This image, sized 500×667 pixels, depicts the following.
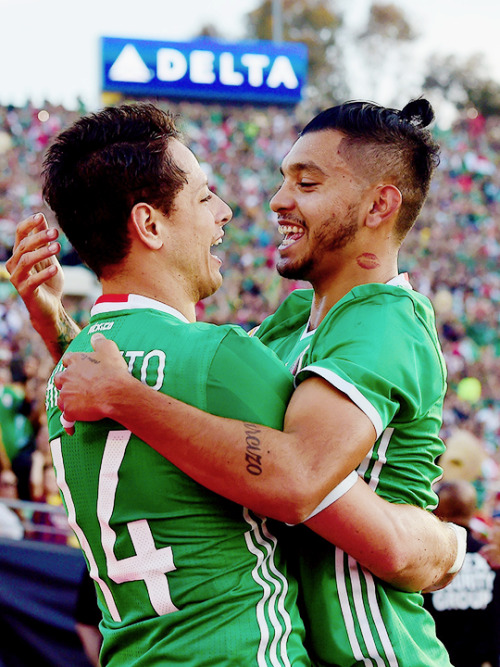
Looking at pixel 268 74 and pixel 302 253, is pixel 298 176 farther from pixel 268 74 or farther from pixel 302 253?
pixel 268 74

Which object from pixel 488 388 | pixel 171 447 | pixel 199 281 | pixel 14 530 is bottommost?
pixel 488 388

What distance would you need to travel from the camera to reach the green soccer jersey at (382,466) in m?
1.81

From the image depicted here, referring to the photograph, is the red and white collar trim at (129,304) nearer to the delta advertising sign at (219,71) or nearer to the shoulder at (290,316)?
the shoulder at (290,316)

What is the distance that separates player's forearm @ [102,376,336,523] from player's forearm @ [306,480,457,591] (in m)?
0.11

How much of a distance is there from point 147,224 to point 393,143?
762 millimetres

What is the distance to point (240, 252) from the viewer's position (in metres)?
16.3

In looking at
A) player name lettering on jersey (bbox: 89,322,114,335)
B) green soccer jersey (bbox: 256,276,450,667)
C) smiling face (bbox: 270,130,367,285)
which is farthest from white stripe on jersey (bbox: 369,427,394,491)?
player name lettering on jersey (bbox: 89,322,114,335)

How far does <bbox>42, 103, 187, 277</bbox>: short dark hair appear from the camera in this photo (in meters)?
1.96

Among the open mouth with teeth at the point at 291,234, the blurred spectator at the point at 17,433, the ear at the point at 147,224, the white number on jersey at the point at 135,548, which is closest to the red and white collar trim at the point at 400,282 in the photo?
the open mouth with teeth at the point at 291,234

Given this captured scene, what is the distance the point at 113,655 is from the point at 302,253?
3.69ft

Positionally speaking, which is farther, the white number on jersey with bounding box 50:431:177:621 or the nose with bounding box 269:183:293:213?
the nose with bounding box 269:183:293:213

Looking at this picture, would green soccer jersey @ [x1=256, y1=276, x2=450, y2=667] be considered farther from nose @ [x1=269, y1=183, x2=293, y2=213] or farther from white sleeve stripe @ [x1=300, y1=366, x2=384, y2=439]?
nose @ [x1=269, y1=183, x2=293, y2=213]

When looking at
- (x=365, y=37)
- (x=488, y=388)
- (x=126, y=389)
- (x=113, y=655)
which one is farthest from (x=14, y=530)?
(x=365, y=37)

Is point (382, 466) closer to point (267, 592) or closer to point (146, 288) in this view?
point (267, 592)
